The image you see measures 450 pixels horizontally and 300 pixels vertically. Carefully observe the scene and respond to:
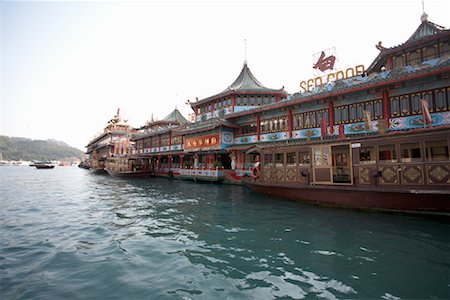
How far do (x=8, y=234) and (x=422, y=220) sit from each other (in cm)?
1423

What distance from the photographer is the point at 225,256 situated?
5645mm

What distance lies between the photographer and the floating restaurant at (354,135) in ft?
28.6

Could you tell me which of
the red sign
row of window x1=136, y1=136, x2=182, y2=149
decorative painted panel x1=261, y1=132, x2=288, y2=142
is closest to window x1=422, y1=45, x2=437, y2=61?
the red sign

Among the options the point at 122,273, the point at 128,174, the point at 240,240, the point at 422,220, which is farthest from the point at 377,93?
the point at 128,174

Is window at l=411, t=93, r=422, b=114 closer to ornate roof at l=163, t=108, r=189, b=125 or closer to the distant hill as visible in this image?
ornate roof at l=163, t=108, r=189, b=125

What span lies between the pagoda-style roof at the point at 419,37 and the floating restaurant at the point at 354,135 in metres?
0.05

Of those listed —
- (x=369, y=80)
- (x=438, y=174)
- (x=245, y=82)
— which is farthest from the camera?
(x=245, y=82)

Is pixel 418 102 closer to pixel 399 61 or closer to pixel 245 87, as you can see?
pixel 399 61

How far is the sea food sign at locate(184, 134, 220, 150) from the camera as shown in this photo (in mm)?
23108

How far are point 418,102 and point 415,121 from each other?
1.08m

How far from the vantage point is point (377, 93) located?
1378 centimetres

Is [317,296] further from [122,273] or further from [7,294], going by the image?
[7,294]

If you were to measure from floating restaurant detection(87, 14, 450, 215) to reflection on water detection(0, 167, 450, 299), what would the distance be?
4.21ft

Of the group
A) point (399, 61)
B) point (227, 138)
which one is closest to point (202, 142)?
point (227, 138)
